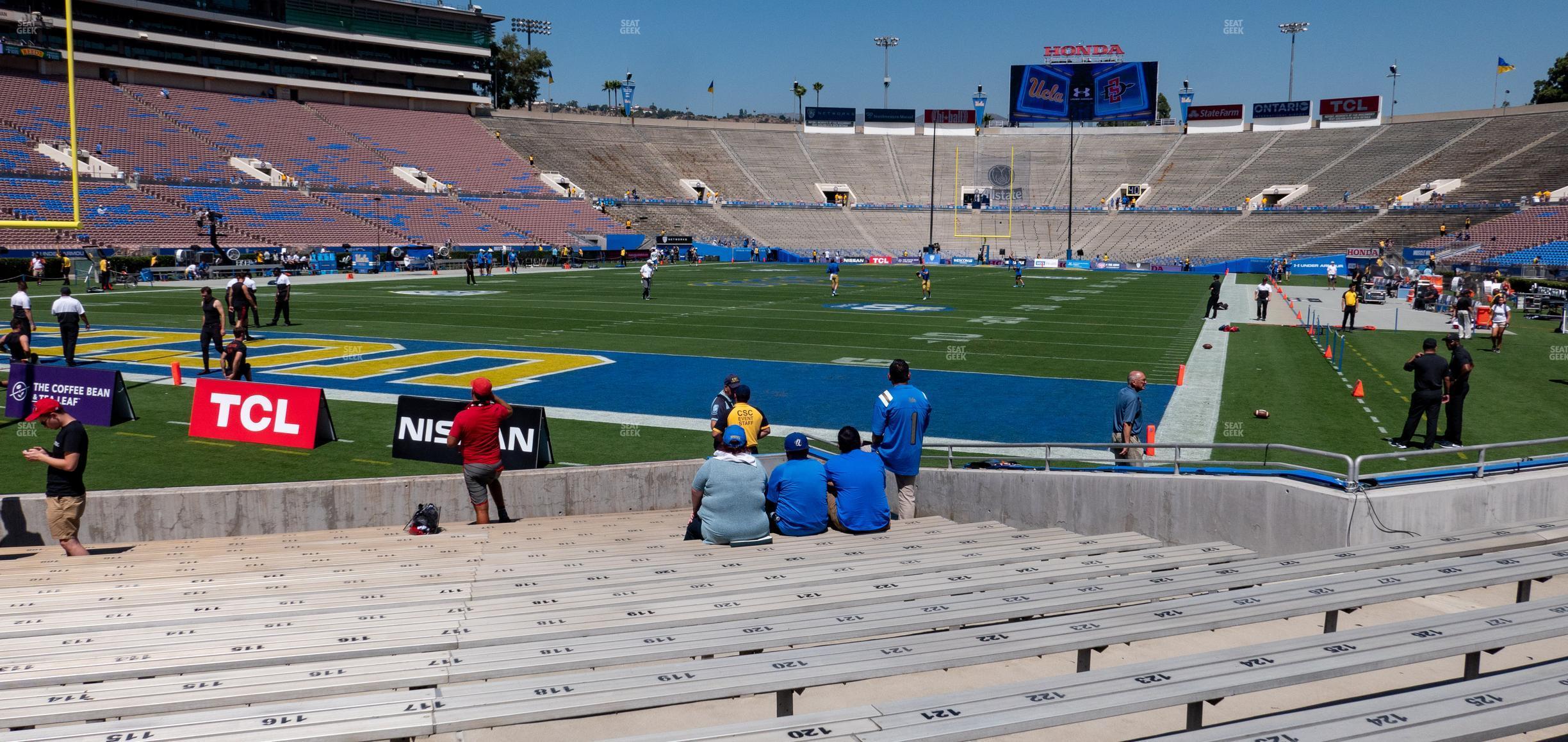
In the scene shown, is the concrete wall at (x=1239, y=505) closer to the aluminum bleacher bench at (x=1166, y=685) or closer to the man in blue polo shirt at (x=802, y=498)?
the man in blue polo shirt at (x=802, y=498)

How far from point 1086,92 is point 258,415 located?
9176cm

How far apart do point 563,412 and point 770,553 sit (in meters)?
9.82

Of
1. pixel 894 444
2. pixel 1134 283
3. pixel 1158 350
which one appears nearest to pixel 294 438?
pixel 894 444

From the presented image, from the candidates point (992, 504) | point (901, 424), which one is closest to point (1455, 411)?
point (992, 504)

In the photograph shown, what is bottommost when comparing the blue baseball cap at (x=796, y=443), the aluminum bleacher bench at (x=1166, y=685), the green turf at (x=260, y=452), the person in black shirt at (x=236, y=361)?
the green turf at (x=260, y=452)

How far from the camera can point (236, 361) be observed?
656 inches

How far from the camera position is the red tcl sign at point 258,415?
1401cm

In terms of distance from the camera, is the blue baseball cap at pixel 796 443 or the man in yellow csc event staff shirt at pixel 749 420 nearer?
the blue baseball cap at pixel 796 443

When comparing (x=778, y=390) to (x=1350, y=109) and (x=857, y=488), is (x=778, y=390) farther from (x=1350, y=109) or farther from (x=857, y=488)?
(x=1350, y=109)

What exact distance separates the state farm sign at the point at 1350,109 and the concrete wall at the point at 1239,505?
3730 inches

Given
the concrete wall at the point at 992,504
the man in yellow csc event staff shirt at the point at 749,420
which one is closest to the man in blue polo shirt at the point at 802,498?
the man in yellow csc event staff shirt at the point at 749,420

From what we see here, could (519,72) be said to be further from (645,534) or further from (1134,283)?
(645,534)

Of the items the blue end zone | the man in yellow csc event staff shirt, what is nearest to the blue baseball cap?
the man in yellow csc event staff shirt

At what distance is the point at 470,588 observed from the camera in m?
6.12
